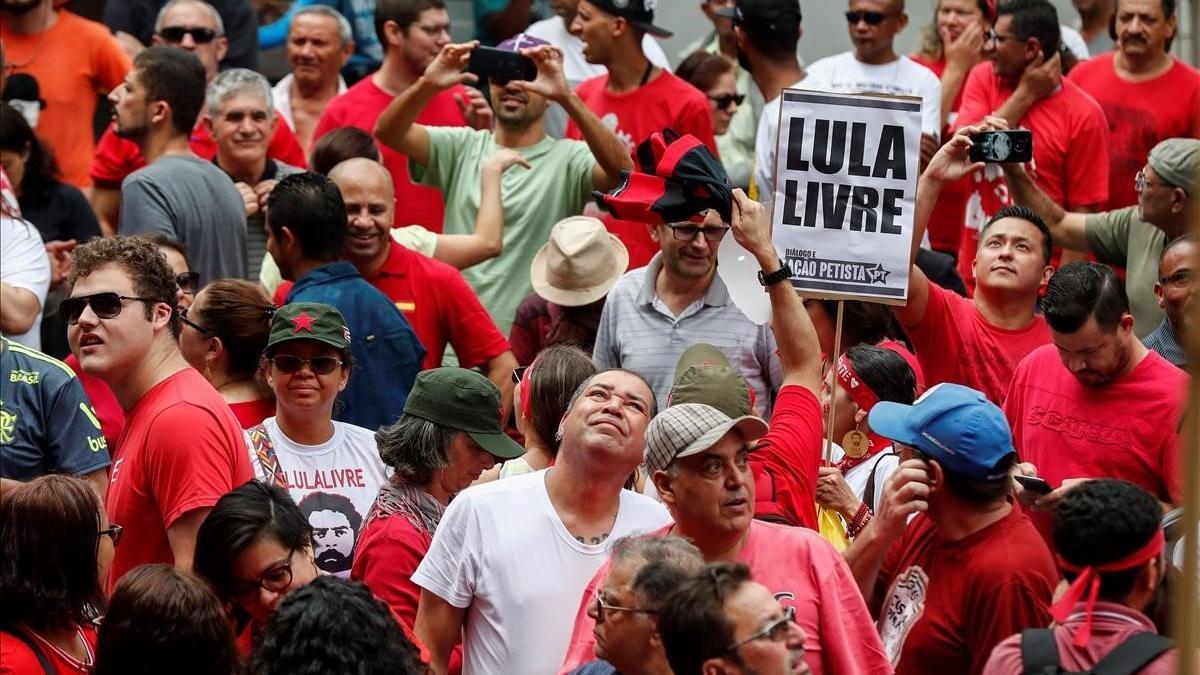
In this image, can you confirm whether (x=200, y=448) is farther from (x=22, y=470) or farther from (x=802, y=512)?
(x=802, y=512)

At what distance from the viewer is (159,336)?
5.99m

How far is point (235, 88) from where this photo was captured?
930 cm

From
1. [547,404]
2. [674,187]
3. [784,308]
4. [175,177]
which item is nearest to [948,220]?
[175,177]

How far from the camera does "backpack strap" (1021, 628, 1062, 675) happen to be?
4.49m

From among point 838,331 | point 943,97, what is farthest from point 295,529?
point 943,97

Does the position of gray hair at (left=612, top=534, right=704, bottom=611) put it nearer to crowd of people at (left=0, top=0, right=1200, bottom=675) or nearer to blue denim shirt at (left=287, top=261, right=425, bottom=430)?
crowd of people at (left=0, top=0, right=1200, bottom=675)

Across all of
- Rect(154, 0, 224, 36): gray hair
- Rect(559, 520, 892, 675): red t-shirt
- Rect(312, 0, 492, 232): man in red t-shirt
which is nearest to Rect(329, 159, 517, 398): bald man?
Rect(312, 0, 492, 232): man in red t-shirt

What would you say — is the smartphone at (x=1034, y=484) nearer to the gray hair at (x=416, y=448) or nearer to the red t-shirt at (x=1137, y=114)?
the gray hair at (x=416, y=448)

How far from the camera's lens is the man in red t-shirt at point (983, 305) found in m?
6.96

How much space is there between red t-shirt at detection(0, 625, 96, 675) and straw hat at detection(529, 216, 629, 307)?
149 inches

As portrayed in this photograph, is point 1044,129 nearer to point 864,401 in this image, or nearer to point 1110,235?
point 1110,235

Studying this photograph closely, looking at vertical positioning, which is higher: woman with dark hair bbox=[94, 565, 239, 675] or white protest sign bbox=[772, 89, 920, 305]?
white protest sign bbox=[772, 89, 920, 305]

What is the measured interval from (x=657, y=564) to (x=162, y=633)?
1146 millimetres

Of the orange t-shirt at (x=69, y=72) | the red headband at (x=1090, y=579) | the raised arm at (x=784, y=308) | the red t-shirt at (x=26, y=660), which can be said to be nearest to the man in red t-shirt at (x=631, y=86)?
the orange t-shirt at (x=69, y=72)
